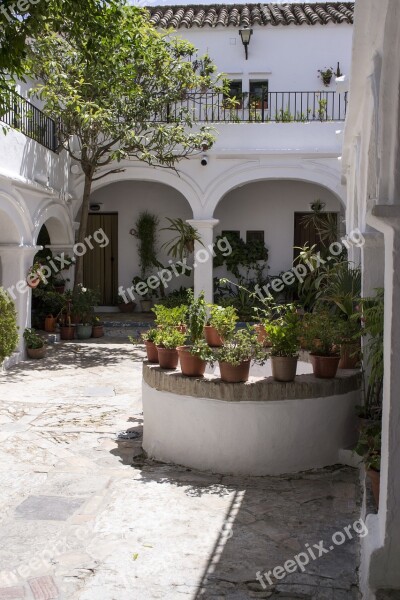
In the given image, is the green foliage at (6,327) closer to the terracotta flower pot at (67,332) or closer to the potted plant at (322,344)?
the terracotta flower pot at (67,332)

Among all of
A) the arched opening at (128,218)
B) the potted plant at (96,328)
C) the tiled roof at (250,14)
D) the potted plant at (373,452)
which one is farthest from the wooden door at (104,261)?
the potted plant at (373,452)

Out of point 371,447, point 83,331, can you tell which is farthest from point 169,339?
point 83,331

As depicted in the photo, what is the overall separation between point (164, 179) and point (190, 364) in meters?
10.1

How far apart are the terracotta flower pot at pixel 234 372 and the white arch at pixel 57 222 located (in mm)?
8165

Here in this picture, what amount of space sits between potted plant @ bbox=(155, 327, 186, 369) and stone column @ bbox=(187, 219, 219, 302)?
8.57 metres

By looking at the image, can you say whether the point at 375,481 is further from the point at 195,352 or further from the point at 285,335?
the point at 195,352

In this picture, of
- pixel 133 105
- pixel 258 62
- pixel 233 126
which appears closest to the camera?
pixel 133 105

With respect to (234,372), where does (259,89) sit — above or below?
above

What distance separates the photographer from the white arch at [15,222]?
11.6 meters

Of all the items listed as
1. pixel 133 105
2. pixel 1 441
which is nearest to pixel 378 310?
pixel 1 441

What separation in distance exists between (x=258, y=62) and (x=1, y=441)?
1359 centimetres

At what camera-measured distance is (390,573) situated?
3.43 metres

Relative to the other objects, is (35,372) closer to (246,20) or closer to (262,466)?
→ (262,466)

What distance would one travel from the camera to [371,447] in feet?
15.7
